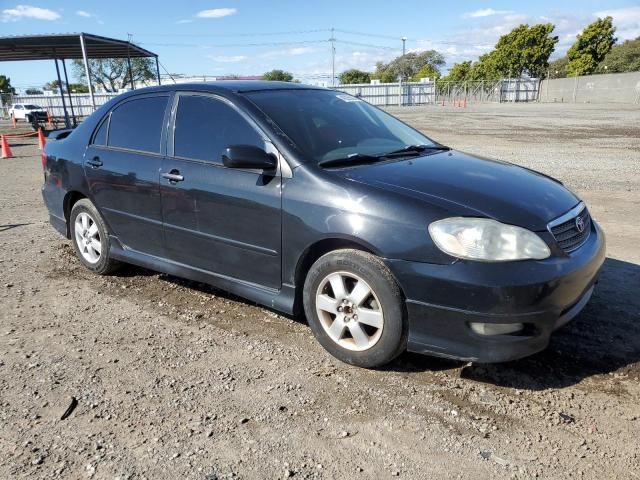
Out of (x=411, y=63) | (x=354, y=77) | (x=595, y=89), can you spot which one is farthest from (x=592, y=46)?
(x=411, y=63)

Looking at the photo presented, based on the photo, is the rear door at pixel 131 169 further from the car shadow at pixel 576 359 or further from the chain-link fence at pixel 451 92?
the chain-link fence at pixel 451 92

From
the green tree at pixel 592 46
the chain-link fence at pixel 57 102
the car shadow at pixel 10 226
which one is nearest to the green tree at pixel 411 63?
the green tree at pixel 592 46

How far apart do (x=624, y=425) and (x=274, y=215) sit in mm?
2245

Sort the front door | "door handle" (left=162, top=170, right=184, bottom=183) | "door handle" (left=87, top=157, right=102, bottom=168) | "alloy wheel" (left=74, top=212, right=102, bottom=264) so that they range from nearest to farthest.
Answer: the front door
"door handle" (left=162, top=170, right=184, bottom=183)
"door handle" (left=87, top=157, right=102, bottom=168)
"alloy wheel" (left=74, top=212, right=102, bottom=264)

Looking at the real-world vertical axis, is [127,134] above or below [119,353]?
above

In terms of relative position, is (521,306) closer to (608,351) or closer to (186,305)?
(608,351)

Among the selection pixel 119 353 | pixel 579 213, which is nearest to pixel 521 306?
pixel 579 213

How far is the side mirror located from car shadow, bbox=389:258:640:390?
4.92 feet

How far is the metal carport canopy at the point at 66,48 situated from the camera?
18.9 m

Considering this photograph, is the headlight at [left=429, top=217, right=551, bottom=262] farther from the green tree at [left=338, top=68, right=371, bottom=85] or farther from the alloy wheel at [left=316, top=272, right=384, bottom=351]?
the green tree at [left=338, top=68, right=371, bottom=85]

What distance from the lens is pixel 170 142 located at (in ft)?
13.3

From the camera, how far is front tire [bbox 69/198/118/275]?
15.7ft

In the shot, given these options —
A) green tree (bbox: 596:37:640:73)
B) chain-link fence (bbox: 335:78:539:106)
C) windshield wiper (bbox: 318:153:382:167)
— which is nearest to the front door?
windshield wiper (bbox: 318:153:382:167)

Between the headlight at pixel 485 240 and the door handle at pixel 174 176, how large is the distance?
1.99 m
